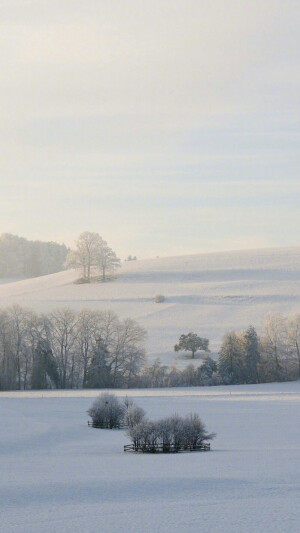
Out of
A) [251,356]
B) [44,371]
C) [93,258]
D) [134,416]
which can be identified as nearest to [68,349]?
[44,371]

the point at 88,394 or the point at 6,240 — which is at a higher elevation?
the point at 6,240

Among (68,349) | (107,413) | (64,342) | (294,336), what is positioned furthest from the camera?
(64,342)

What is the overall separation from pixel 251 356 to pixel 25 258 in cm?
9372

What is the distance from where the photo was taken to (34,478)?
24.7m

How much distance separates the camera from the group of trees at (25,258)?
154m

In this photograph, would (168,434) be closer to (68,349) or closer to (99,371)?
(99,371)

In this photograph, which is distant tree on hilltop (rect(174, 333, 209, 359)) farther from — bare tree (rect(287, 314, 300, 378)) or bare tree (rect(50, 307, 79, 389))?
bare tree (rect(50, 307, 79, 389))

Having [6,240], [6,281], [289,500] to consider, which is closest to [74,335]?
[289,500]

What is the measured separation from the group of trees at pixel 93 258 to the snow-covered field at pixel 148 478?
191 ft

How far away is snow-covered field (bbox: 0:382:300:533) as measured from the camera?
18188mm

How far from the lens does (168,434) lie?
34688 millimetres

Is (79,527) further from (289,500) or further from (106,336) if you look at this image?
(106,336)

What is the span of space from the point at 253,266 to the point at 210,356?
3842 cm

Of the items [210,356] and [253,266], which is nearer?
[210,356]
